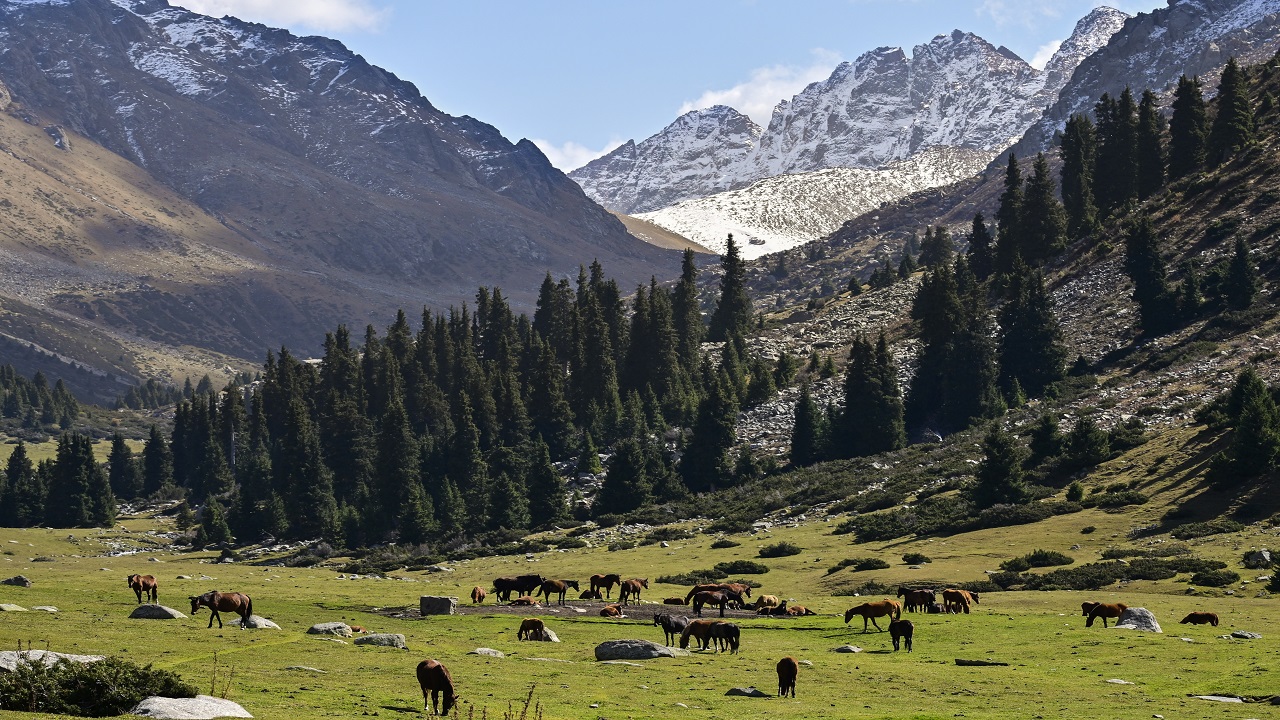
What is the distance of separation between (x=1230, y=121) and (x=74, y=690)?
152m

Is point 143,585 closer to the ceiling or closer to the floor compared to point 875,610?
closer to the ceiling

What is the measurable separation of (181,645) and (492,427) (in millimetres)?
112111

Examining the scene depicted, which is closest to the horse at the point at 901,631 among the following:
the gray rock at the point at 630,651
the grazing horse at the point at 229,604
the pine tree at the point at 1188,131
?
the gray rock at the point at 630,651

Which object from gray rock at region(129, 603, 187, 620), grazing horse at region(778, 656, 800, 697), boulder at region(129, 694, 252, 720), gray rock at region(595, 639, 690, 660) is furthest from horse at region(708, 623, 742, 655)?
boulder at region(129, 694, 252, 720)

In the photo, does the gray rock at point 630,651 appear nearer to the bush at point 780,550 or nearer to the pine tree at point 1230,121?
the bush at point 780,550

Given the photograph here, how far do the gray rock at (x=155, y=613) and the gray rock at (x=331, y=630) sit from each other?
508 centimetres

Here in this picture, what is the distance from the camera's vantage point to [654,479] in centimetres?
12569

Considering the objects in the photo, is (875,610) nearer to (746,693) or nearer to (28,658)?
(746,693)

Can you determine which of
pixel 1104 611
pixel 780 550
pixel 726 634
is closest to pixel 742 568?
pixel 780 550

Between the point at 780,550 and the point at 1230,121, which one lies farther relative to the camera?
the point at 1230,121

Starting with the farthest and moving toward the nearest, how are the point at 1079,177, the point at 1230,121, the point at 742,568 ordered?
the point at 1079,177 < the point at 1230,121 < the point at 742,568

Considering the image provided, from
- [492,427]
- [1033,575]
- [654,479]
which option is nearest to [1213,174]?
[654,479]

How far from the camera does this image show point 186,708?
25812 millimetres

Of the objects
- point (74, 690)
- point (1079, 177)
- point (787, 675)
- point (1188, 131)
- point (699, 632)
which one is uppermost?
point (1188, 131)
